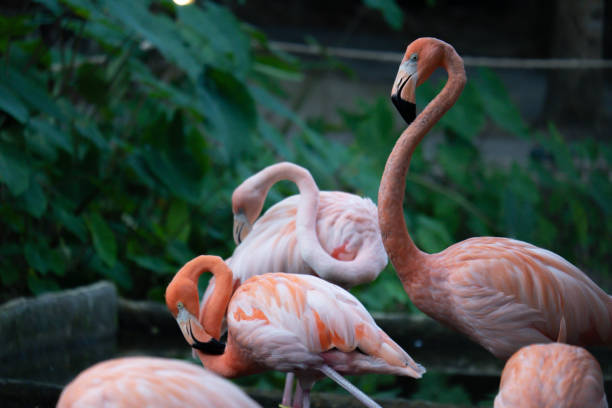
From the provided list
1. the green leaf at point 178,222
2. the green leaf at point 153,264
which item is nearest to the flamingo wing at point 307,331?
the green leaf at point 153,264

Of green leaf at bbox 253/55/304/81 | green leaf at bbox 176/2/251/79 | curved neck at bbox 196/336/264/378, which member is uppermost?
green leaf at bbox 176/2/251/79

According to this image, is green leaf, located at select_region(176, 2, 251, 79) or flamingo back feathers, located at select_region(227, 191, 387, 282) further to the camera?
green leaf, located at select_region(176, 2, 251, 79)

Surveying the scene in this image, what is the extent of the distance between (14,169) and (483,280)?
2.11 metres

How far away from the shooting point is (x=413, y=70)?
259 centimetres

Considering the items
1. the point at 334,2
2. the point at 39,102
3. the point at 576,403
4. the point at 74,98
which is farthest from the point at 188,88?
the point at 334,2

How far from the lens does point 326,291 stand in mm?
2477

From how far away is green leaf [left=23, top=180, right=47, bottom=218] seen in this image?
142 inches

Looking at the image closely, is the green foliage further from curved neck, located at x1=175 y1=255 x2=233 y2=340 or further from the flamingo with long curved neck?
curved neck, located at x1=175 y1=255 x2=233 y2=340

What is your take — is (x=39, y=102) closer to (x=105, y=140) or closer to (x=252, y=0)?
(x=105, y=140)

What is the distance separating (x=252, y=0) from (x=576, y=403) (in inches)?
543

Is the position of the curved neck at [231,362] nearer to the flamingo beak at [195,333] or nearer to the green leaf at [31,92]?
the flamingo beak at [195,333]

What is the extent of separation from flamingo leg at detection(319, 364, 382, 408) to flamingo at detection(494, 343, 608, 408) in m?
0.47

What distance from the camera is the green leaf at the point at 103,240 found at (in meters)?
3.88

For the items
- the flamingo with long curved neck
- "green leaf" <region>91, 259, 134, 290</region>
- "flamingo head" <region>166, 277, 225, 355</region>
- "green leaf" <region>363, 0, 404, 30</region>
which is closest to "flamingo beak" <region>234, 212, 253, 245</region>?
the flamingo with long curved neck
